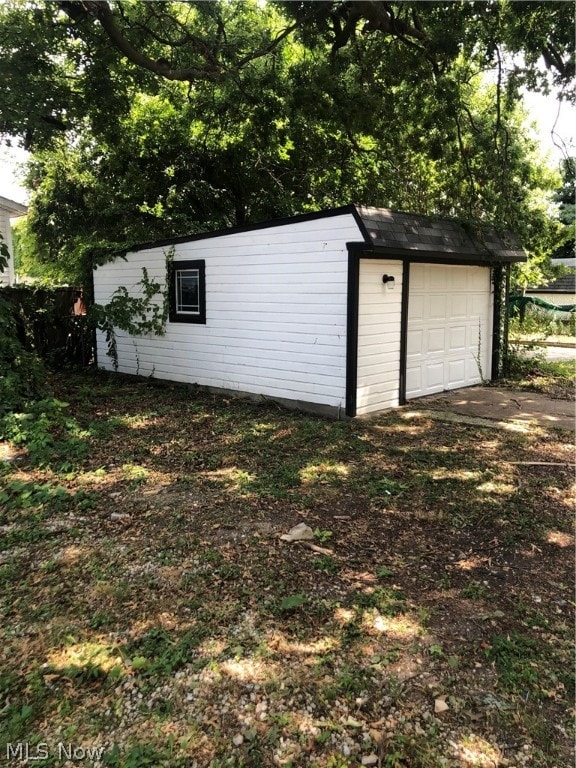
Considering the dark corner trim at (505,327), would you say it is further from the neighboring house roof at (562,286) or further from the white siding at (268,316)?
the neighboring house roof at (562,286)

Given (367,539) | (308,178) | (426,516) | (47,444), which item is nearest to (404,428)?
(426,516)

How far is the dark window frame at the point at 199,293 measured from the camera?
9055 mm

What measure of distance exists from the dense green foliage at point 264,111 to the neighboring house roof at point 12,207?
196cm

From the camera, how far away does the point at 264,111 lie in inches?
465

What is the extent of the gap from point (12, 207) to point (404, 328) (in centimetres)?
1050

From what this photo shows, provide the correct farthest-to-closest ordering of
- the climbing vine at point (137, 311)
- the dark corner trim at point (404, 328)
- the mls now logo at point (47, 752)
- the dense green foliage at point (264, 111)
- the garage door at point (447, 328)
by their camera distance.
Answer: the climbing vine at point (137, 311) < the garage door at point (447, 328) < the dense green foliage at point (264, 111) < the dark corner trim at point (404, 328) < the mls now logo at point (47, 752)

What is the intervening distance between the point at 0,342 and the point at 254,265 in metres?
3.51

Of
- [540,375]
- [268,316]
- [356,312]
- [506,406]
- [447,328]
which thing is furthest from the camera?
[540,375]

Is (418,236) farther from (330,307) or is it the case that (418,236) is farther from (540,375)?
(540,375)

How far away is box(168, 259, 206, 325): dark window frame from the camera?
29.7 feet

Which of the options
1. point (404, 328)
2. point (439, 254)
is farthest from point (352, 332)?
point (439, 254)

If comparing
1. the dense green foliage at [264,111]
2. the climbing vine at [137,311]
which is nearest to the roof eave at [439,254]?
the dense green foliage at [264,111]

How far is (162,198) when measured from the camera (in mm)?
15539

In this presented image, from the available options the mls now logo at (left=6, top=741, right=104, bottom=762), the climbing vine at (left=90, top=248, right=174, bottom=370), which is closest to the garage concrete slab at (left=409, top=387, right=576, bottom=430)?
the climbing vine at (left=90, top=248, right=174, bottom=370)
